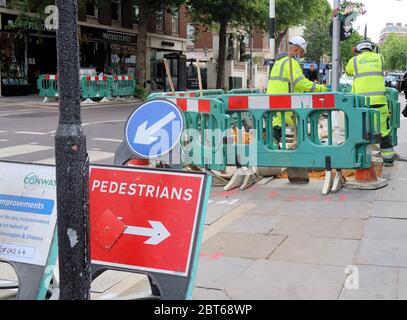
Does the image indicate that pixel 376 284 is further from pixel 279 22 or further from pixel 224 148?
pixel 279 22

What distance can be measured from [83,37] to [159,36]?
919 centimetres

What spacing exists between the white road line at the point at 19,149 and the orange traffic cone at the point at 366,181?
6.18 metres

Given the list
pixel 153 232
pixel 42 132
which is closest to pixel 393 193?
pixel 153 232

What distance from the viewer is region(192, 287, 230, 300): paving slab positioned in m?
3.94

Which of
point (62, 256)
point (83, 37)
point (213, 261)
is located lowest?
point (213, 261)

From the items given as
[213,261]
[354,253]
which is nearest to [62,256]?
[213,261]

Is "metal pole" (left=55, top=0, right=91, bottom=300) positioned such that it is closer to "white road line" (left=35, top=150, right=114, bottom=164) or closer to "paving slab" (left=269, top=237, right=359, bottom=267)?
"paving slab" (left=269, top=237, right=359, bottom=267)

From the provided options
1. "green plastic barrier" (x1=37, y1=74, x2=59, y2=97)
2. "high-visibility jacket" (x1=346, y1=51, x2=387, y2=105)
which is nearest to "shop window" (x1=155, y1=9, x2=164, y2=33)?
"green plastic barrier" (x1=37, y1=74, x2=59, y2=97)

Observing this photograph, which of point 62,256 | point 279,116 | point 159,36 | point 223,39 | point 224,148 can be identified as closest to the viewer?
point 62,256

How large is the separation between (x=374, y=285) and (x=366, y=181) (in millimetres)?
3708

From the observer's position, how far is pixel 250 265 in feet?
15.1

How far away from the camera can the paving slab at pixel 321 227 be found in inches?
213

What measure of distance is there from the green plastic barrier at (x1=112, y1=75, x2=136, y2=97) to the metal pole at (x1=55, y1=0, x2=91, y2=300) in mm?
24329

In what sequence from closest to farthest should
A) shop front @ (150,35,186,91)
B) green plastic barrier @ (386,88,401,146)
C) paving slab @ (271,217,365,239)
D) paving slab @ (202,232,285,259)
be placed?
paving slab @ (202,232,285,259) → paving slab @ (271,217,365,239) → green plastic barrier @ (386,88,401,146) → shop front @ (150,35,186,91)
